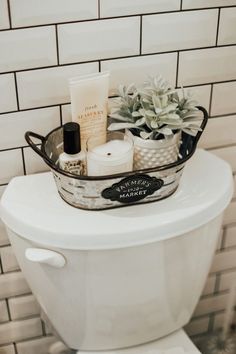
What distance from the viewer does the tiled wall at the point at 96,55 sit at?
2.85ft

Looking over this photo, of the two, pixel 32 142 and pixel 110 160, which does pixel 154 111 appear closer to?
pixel 110 160

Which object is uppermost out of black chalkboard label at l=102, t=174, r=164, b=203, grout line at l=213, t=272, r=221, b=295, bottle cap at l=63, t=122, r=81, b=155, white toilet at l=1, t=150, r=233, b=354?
bottle cap at l=63, t=122, r=81, b=155

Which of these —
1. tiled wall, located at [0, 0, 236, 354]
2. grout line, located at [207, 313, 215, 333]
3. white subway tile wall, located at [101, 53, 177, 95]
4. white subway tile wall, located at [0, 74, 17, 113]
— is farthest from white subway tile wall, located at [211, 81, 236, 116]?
grout line, located at [207, 313, 215, 333]

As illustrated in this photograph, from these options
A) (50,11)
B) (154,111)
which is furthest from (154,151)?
(50,11)

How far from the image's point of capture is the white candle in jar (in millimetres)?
841

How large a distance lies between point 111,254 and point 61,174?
0.49 ft

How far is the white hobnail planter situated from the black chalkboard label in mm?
36

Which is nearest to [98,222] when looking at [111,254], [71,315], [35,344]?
[111,254]

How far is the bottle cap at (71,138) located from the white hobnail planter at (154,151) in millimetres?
96

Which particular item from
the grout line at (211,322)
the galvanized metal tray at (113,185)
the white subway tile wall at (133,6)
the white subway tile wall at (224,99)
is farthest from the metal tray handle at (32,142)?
the grout line at (211,322)

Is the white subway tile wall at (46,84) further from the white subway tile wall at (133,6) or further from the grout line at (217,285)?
the grout line at (217,285)

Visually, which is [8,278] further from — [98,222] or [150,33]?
[150,33]

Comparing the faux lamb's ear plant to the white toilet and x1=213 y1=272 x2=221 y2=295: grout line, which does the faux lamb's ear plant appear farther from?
x1=213 y1=272 x2=221 y2=295: grout line

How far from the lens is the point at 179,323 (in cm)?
105
